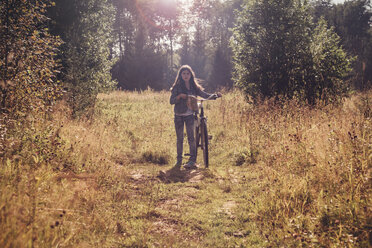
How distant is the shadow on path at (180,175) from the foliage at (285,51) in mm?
6760

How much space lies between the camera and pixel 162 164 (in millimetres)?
7070

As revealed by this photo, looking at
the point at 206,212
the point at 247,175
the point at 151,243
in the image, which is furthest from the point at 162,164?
the point at 151,243

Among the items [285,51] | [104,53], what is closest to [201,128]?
[285,51]

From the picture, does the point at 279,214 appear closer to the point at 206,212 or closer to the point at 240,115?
the point at 206,212

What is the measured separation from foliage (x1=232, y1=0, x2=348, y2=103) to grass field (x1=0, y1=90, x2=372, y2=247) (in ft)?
17.3

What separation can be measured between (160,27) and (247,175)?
4045 cm

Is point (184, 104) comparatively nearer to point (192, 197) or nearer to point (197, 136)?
point (197, 136)

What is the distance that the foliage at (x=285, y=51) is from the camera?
36.8 feet

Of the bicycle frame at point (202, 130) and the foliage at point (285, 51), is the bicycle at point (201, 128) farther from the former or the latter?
the foliage at point (285, 51)

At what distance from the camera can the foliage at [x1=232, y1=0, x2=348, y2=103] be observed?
1123cm

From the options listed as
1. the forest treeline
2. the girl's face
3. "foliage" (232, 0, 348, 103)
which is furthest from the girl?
"foliage" (232, 0, 348, 103)

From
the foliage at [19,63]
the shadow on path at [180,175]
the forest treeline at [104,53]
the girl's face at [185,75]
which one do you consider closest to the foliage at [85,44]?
the forest treeline at [104,53]

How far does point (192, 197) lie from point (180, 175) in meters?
1.29

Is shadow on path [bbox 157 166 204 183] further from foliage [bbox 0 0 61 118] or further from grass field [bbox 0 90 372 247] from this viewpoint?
foliage [bbox 0 0 61 118]
